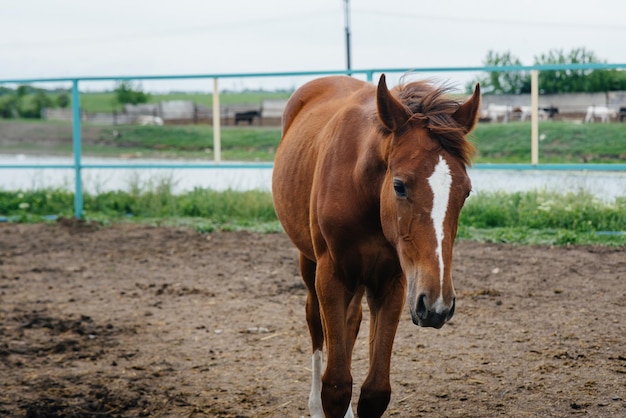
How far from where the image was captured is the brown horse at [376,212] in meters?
2.85

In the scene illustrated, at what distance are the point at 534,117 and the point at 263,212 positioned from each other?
379 cm

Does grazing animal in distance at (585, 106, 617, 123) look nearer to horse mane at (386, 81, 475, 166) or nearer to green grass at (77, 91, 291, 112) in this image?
green grass at (77, 91, 291, 112)

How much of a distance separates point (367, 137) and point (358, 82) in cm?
159

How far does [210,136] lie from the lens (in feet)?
36.3

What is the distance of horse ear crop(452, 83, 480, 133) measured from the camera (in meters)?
3.16

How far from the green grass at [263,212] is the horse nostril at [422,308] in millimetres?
6062

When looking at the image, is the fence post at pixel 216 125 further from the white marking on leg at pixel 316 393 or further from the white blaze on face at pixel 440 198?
the white blaze on face at pixel 440 198

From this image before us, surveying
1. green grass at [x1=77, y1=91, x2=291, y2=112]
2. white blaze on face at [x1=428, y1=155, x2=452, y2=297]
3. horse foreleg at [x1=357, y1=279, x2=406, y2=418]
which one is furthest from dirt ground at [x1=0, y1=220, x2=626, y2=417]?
green grass at [x1=77, y1=91, x2=291, y2=112]

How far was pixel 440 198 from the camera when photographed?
9.28 feet

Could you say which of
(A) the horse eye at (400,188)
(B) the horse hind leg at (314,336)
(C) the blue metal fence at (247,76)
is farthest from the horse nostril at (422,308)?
(C) the blue metal fence at (247,76)

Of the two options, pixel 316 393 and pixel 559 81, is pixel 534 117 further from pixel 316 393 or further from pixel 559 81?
pixel 316 393

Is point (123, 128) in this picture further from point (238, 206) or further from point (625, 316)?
point (625, 316)

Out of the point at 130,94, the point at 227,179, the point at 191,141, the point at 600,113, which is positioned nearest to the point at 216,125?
the point at 227,179

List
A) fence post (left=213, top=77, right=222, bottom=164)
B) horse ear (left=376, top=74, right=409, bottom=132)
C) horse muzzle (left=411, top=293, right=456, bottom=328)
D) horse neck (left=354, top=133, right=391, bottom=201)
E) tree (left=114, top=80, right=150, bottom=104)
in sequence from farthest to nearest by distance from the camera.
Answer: tree (left=114, top=80, right=150, bottom=104)
fence post (left=213, top=77, right=222, bottom=164)
horse neck (left=354, top=133, right=391, bottom=201)
horse ear (left=376, top=74, right=409, bottom=132)
horse muzzle (left=411, top=293, right=456, bottom=328)
